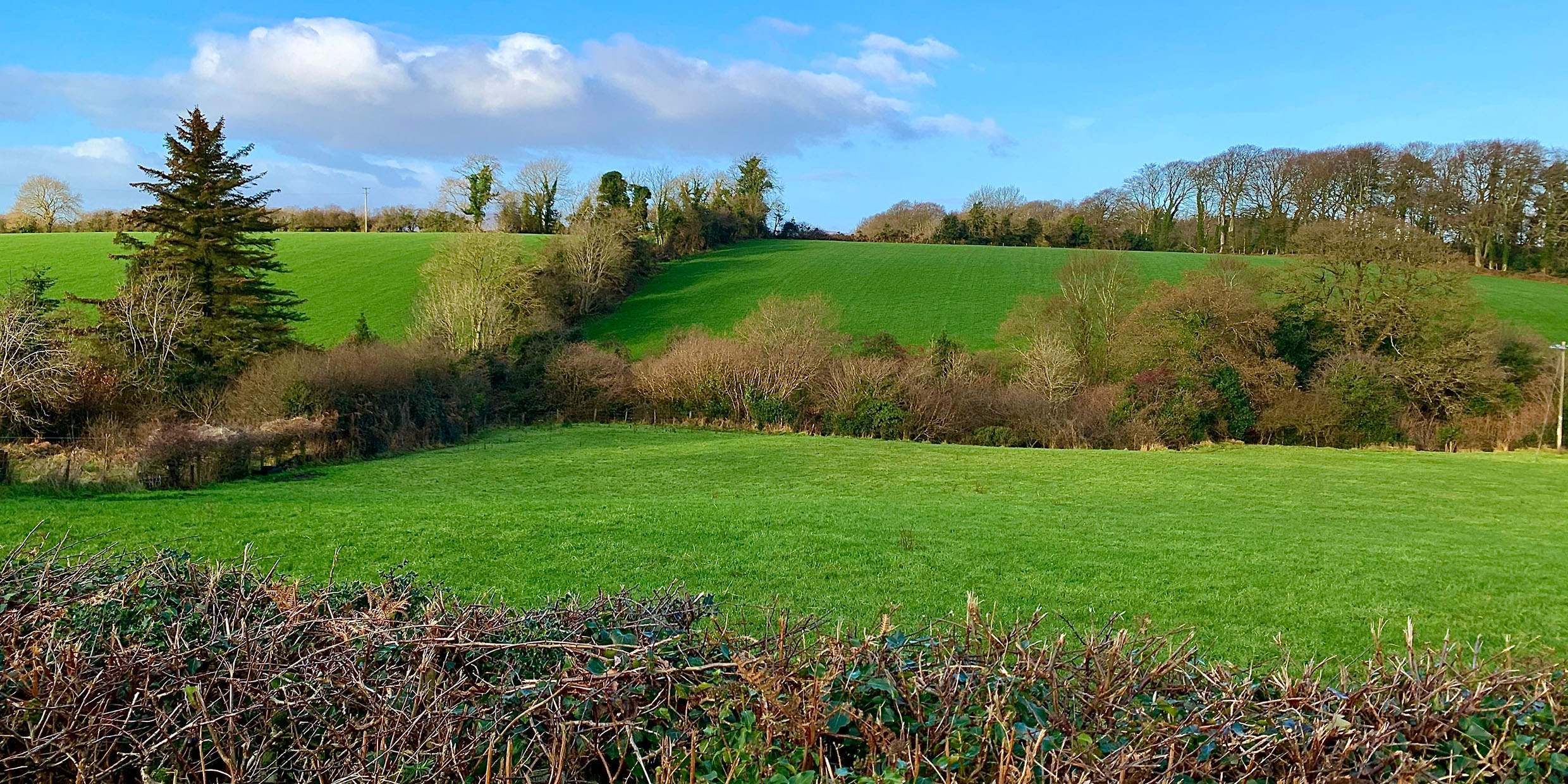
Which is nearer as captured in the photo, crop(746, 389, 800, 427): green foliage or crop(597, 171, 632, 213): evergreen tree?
crop(746, 389, 800, 427): green foliage

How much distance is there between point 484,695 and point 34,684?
4.13 ft

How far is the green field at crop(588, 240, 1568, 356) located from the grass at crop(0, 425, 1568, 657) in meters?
24.8

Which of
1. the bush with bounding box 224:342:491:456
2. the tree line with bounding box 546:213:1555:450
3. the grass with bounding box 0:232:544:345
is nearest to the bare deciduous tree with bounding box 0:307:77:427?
the bush with bounding box 224:342:491:456

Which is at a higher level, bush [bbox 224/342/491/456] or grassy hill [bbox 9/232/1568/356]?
grassy hill [bbox 9/232/1568/356]

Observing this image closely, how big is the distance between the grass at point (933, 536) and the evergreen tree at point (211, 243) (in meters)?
9.15

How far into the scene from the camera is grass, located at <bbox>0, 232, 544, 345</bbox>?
46.0 m

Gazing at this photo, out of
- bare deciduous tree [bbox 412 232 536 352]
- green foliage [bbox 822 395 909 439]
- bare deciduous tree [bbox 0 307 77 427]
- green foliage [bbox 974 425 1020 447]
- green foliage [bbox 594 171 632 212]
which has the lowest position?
green foliage [bbox 974 425 1020 447]

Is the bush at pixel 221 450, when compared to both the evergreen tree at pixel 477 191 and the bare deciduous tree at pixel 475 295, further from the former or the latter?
the evergreen tree at pixel 477 191

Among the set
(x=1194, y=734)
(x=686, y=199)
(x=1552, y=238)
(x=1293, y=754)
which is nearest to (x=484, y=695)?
(x=1194, y=734)

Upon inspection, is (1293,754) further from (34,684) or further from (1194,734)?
(34,684)

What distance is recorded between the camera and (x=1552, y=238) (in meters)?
53.2

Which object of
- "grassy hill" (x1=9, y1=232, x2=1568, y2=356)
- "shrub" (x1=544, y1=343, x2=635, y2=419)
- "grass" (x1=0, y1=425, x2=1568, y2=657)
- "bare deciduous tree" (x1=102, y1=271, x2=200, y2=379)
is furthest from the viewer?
"grassy hill" (x1=9, y1=232, x2=1568, y2=356)

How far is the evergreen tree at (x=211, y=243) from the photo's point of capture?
26578 mm

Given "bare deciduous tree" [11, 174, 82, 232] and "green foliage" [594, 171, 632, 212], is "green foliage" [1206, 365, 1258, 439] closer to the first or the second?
"green foliage" [594, 171, 632, 212]
